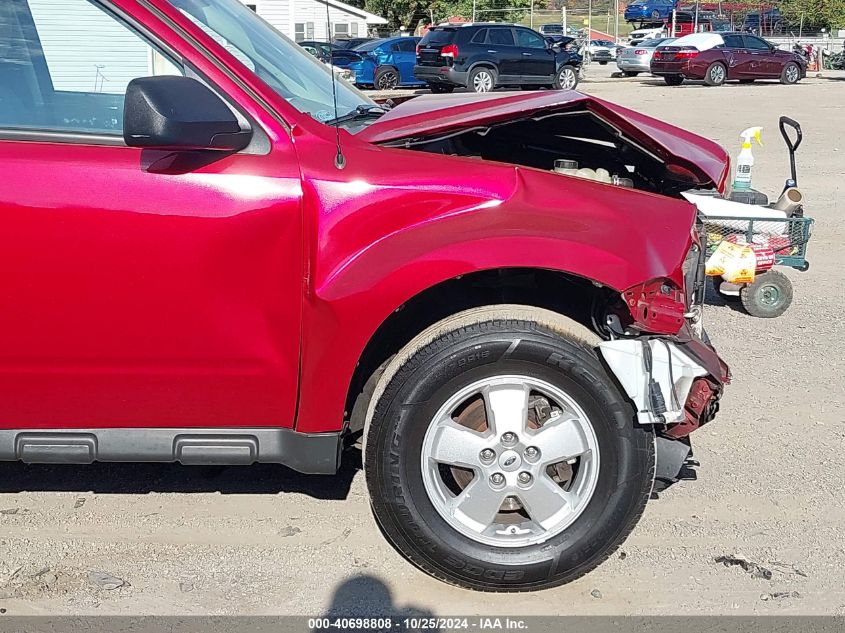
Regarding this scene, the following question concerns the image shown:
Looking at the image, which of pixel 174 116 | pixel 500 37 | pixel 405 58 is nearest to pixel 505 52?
pixel 500 37

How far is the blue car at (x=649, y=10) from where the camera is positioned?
6297cm

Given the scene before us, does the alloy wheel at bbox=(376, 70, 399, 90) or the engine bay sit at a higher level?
the alloy wheel at bbox=(376, 70, 399, 90)

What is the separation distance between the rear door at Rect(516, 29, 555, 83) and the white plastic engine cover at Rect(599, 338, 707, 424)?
24890 mm

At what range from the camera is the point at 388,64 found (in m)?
28.9

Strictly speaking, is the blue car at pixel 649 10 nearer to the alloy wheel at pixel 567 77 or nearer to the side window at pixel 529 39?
the alloy wheel at pixel 567 77

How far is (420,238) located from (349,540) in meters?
1.29

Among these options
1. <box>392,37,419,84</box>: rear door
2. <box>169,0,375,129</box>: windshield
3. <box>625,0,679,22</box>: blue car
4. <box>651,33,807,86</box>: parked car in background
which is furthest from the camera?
<box>625,0,679,22</box>: blue car

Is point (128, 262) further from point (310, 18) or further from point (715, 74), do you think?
point (310, 18)

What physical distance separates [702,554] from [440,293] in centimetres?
134

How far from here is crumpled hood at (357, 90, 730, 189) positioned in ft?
10.6

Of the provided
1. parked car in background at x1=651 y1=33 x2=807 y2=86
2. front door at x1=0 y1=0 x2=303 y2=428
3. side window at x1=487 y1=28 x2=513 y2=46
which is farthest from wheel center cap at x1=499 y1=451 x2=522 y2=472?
parked car in background at x1=651 y1=33 x2=807 y2=86

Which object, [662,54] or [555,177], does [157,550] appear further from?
[662,54]

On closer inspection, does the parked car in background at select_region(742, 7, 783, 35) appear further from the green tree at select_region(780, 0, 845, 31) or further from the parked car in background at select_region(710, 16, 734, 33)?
the parked car in background at select_region(710, 16, 734, 33)

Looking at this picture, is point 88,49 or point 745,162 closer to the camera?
point 88,49
